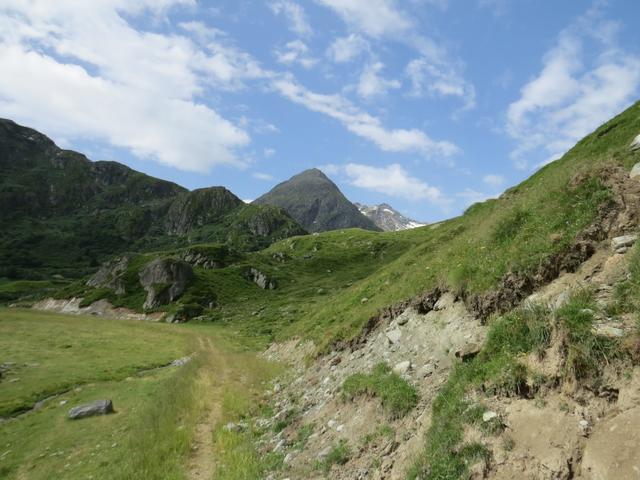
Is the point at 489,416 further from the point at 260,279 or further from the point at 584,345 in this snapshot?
the point at 260,279

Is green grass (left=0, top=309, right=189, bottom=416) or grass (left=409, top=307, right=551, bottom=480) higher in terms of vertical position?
grass (left=409, top=307, right=551, bottom=480)

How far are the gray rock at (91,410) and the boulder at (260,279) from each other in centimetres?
12670

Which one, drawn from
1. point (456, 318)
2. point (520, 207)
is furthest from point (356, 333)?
point (520, 207)

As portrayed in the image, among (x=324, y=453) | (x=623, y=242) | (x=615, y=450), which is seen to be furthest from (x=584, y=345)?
(x=324, y=453)

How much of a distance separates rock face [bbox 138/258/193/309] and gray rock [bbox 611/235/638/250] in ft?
402

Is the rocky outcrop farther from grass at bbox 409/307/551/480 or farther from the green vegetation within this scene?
grass at bbox 409/307/551/480

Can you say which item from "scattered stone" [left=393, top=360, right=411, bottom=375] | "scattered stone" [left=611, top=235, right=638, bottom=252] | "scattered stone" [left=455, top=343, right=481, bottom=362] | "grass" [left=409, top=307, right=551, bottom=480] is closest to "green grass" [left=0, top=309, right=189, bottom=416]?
"scattered stone" [left=393, top=360, right=411, bottom=375]

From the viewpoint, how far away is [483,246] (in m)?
20.8

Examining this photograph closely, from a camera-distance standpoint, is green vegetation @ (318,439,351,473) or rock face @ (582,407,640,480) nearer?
rock face @ (582,407,640,480)

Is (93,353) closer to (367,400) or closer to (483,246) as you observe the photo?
(367,400)

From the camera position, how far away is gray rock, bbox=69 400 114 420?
1021 inches

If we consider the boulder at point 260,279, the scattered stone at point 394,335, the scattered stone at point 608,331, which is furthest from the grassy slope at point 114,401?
the boulder at point 260,279

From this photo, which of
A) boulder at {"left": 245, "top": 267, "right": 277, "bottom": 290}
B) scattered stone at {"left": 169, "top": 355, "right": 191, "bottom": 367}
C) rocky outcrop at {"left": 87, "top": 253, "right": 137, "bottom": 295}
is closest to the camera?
scattered stone at {"left": 169, "top": 355, "right": 191, "bottom": 367}

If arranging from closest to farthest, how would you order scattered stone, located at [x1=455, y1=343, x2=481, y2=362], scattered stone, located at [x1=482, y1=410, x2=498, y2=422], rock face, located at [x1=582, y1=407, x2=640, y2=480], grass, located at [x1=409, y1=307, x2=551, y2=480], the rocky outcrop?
rock face, located at [x1=582, y1=407, x2=640, y2=480] → grass, located at [x1=409, y1=307, x2=551, y2=480] → scattered stone, located at [x1=482, y1=410, x2=498, y2=422] → scattered stone, located at [x1=455, y1=343, x2=481, y2=362] → the rocky outcrop
